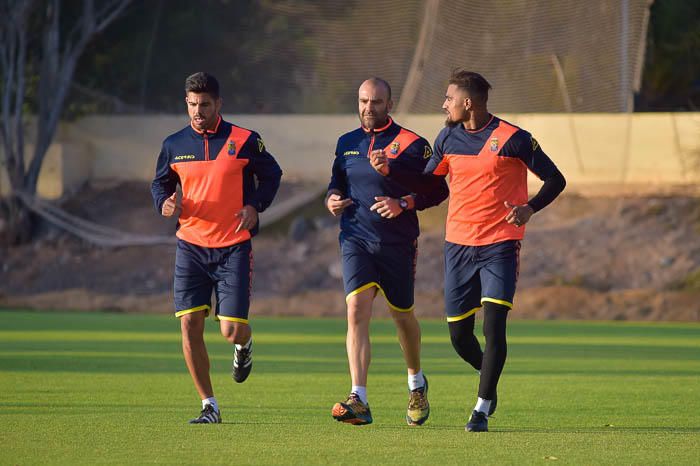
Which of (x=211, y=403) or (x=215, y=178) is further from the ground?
(x=215, y=178)

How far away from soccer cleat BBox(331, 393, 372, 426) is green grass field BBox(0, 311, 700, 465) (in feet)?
0.21

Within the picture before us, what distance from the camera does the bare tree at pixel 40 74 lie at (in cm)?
3306

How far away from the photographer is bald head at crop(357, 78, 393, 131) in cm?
962

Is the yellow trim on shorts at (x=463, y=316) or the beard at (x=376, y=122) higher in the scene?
the beard at (x=376, y=122)

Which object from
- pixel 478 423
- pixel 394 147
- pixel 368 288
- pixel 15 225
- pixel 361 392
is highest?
pixel 394 147

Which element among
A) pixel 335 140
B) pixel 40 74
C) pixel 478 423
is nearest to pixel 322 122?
pixel 335 140

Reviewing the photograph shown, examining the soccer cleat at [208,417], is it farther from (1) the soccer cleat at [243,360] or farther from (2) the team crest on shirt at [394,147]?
(2) the team crest on shirt at [394,147]

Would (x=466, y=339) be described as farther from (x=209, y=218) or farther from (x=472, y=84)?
(x=209, y=218)

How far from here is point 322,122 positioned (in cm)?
3291

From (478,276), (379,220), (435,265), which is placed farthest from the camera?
(435,265)

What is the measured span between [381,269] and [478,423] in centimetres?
141

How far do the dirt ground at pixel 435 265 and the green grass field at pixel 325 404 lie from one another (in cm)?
759

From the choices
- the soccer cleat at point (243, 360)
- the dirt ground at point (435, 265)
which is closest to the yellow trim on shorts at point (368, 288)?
the soccer cleat at point (243, 360)

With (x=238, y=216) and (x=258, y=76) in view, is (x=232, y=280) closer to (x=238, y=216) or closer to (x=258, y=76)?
(x=238, y=216)
